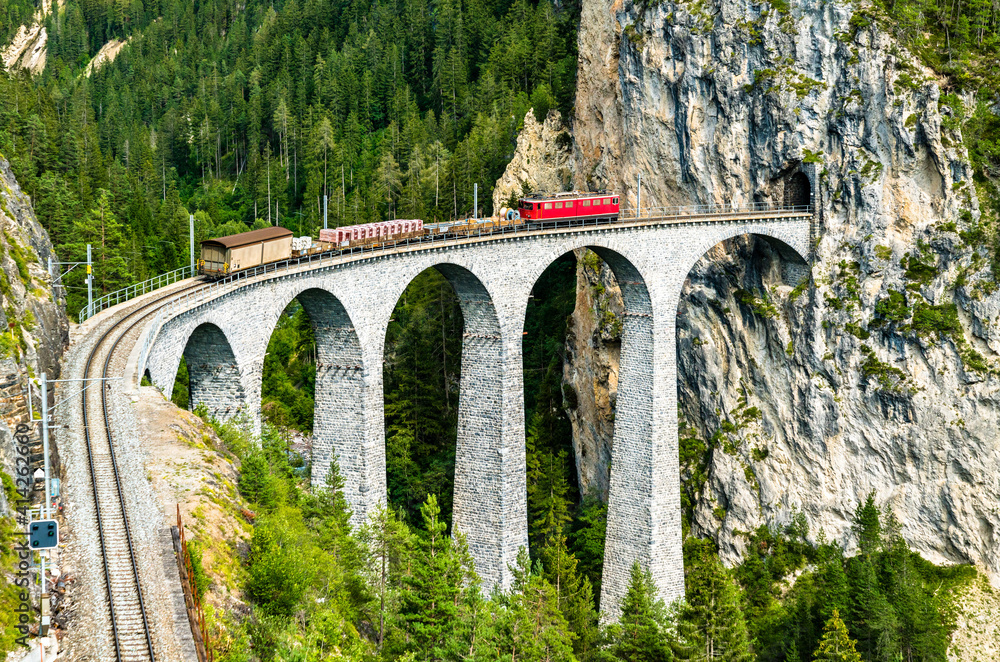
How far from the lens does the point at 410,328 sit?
290 ft

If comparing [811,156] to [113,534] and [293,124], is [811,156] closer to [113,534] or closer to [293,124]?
[113,534]

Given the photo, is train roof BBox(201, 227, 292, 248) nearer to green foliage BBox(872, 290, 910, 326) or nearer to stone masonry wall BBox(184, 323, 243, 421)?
stone masonry wall BBox(184, 323, 243, 421)

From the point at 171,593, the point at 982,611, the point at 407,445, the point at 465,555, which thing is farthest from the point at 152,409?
the point at 982,611

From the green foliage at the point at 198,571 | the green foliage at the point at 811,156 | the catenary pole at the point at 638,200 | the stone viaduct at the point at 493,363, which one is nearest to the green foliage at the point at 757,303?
the stone viaduct at the point at 493,363

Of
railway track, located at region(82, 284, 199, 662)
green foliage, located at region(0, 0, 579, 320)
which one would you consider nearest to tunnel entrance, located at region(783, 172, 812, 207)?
green foliage, located at region(0, 0, 579, 320)

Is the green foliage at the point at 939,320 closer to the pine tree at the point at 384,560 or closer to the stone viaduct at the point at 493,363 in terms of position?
the stone viaduct at the point at 493,363

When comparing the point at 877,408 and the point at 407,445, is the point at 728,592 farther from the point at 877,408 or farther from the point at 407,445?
the point at 407,445

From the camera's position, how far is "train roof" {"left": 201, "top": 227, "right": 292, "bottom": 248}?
4947cm

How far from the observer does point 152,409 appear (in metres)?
36.9

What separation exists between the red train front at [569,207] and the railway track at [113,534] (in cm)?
3179

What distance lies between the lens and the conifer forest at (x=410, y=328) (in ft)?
143

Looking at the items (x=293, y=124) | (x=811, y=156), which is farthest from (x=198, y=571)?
(x=293, y=124)

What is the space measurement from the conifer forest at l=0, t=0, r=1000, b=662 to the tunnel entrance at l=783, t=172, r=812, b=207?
33.5ft

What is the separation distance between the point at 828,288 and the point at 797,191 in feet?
23.7
